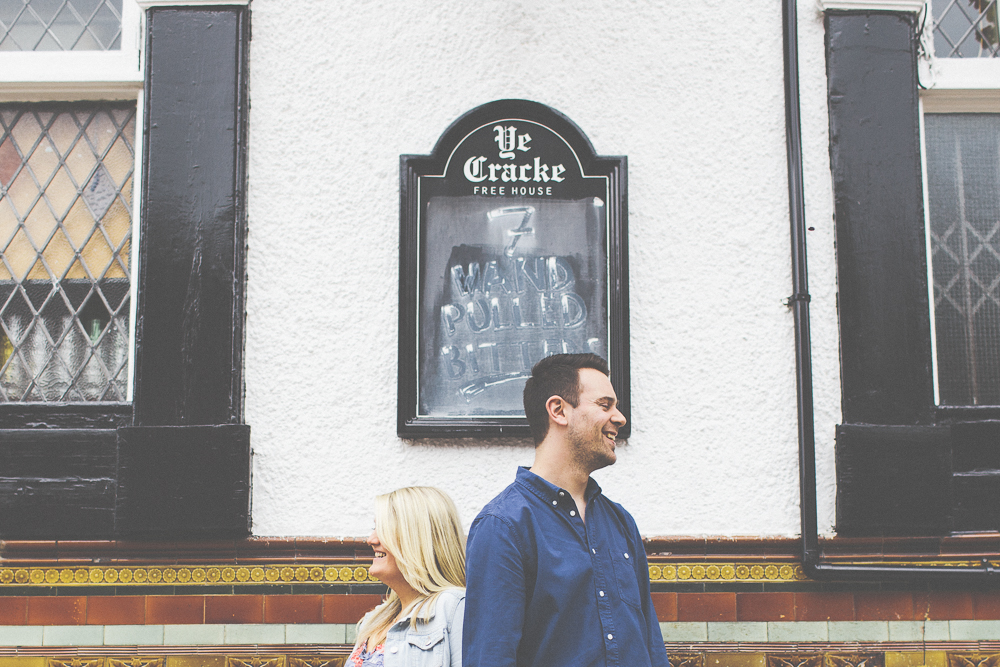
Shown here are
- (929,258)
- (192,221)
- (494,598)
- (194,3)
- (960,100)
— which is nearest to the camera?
(494,598)

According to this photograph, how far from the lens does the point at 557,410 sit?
2225mm

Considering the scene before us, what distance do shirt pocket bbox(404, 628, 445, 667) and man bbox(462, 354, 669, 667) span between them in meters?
0.26

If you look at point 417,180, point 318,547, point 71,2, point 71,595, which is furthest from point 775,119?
point 71,595

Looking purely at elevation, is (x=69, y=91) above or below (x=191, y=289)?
above

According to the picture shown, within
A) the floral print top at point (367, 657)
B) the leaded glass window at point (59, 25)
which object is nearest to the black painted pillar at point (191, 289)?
the leaded glass window at point (59, 25)

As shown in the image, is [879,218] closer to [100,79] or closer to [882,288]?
[882,288]

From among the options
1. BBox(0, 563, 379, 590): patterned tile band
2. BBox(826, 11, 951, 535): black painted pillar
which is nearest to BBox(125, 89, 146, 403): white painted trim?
BBox(0, 563, 379, 590): patterned tile band

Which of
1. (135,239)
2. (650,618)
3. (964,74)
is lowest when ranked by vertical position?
(650,618)

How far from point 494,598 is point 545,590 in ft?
0.51

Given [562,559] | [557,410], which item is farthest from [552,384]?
[562,559]

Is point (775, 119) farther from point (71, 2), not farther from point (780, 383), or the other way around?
point (71, 2)

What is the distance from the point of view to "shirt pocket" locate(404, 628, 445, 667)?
2.13 meters

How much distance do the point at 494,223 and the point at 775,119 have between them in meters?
1.51

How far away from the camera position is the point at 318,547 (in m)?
3.14
